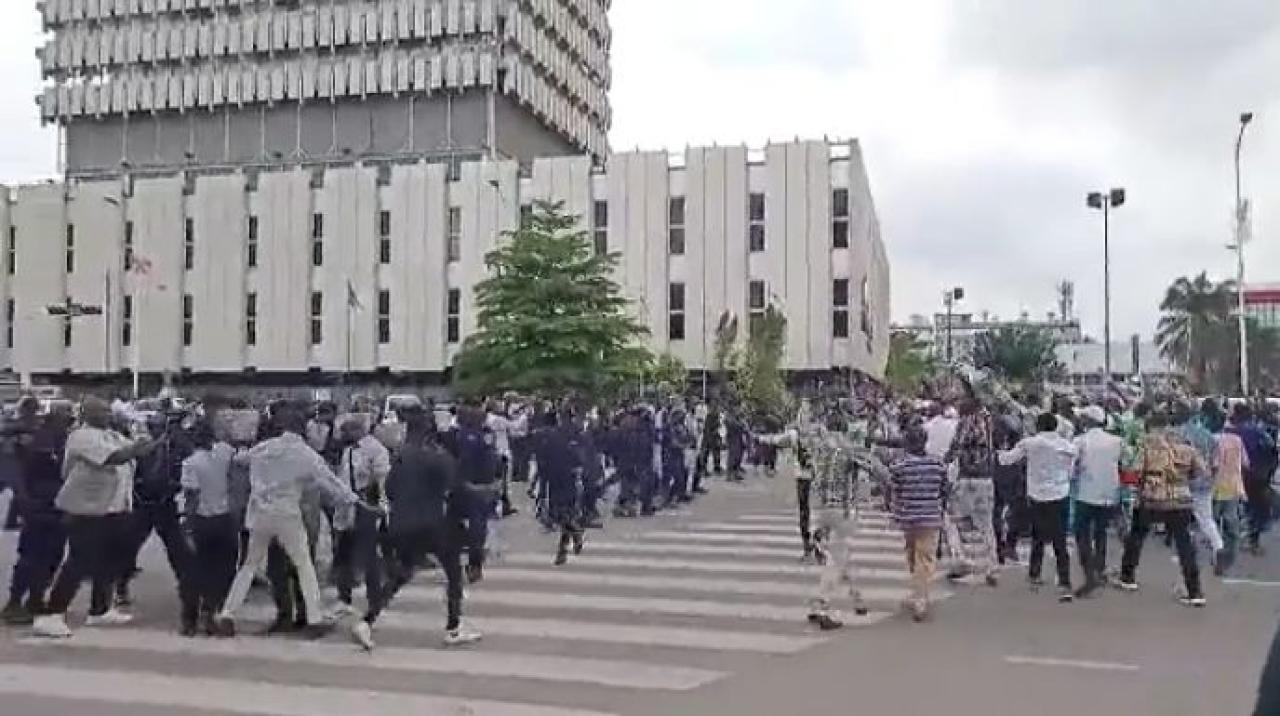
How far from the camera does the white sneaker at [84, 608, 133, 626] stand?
11836 mm

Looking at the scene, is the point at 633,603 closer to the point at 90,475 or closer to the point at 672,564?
the point at 672,564

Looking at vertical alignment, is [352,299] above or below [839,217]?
below

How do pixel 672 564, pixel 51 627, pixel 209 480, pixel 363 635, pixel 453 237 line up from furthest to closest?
pixel 453 237, pixel 672 564, pixel 209 480, pixel 51 627, pixel 363 635

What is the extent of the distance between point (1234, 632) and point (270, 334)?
217ft

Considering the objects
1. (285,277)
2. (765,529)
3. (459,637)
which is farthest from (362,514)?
(285,277)

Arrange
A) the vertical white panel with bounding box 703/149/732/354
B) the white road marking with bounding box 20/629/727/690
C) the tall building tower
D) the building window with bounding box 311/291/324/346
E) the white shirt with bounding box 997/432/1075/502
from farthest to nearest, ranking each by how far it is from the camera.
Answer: the tall building tower, the building window with bounding box 311/291/324/346, the vertical white panel with bounding box 703/149/732/354, the white shirt with bounding box 997/432/1075/502, the white road marking with bounding box 20/629/727/690

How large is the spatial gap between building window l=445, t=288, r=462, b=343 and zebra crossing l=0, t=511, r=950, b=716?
5558 cm

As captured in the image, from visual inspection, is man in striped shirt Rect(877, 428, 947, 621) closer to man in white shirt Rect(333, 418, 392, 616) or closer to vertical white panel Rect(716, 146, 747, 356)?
man in white shirt Rect(333, 418, 392, 616)

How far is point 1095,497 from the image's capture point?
46.1ft

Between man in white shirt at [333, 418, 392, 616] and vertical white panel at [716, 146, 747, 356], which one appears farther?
vertical white panel at [716, 146, 747, 356]

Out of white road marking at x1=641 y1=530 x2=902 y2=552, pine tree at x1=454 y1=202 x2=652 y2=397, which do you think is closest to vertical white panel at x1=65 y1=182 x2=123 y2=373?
pine tree at x1=454 y1=202 x2=652 y2=397

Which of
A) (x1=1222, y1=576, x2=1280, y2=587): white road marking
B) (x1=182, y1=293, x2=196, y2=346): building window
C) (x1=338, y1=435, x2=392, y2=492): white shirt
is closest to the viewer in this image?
(x1=338, y1=435, x2=392, y2=492): white shirt

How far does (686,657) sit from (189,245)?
69.7 meters

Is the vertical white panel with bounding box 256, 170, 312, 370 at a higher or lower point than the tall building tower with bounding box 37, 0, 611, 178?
lower
